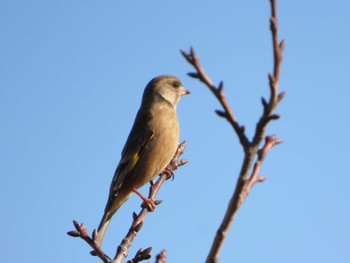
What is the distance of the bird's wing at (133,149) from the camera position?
25.7ft

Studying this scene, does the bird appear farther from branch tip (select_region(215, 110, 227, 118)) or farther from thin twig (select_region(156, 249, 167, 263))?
branch tip (select_region(215, 110, 227, 118))

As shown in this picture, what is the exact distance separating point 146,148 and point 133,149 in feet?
0.87

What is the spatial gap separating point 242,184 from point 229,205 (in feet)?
0.31

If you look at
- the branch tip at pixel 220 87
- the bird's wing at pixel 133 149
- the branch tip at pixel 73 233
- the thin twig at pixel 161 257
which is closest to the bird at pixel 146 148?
the bird's wing at pixel 133 149

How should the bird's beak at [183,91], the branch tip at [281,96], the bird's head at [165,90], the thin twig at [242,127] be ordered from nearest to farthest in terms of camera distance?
1. the thin twig at [242,127]
2. the branch tip at [281,96]
3. the bird's head at [165,90]
4. the bird's beak at [183,91]

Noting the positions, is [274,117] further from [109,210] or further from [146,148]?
[146,148]

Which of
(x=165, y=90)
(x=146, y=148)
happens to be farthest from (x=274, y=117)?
(x=165, y=90)

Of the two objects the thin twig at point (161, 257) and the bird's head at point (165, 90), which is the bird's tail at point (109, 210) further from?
the thin twig at point (161, 257)

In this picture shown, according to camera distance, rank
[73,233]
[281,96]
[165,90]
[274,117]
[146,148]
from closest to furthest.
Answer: [274,117] < [281,96] < [73,233] < [146,148] < [165,90]

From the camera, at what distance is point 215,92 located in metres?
2.03

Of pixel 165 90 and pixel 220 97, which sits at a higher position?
pixel 165 90

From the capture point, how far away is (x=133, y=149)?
321 inches

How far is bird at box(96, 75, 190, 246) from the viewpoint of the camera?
777cm

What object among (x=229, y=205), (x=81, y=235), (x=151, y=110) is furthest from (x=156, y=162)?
(x=229, y=205)
